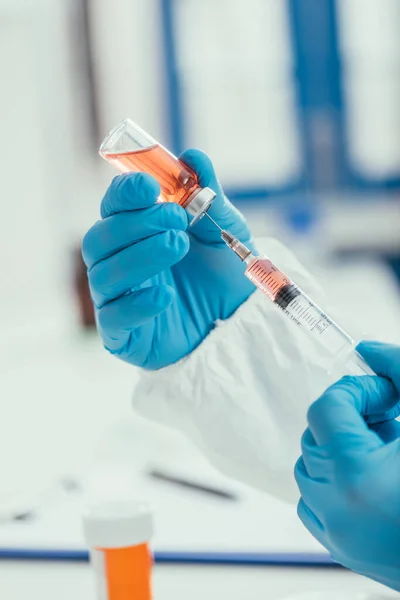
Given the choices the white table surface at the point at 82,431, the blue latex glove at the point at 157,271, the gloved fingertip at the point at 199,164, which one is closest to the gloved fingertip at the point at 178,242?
the blue latex glove at the point at 157,271

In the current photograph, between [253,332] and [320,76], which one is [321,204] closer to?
[320,76]

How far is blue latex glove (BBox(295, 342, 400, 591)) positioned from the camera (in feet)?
2.36

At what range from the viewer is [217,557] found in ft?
3.35

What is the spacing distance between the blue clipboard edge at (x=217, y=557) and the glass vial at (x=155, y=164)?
44 centimetres

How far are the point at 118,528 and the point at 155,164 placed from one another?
448mm

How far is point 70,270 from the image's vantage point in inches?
121

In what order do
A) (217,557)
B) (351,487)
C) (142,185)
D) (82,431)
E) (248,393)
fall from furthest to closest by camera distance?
(82,431), (248,393), (217,557), (142,185), (351,487)

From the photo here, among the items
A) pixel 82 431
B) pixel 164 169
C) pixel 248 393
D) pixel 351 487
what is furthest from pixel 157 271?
pixel 82 431

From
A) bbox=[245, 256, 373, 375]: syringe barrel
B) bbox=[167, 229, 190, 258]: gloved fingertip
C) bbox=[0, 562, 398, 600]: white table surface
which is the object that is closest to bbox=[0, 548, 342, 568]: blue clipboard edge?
bbox=[0, 562, 398, 600]: white table surface

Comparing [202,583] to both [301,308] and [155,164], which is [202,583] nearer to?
[301,308]

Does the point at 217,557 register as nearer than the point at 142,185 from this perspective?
No

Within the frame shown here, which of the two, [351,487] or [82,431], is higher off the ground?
[351,487]

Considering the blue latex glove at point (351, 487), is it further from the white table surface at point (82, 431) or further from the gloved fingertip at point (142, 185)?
the gloved fingertip at point (142, 185)

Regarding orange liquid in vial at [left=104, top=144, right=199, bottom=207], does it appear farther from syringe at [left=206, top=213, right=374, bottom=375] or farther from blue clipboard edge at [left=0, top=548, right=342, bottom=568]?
blue clipboard edge at [left=0, top=548, right=342, bottom=568]
